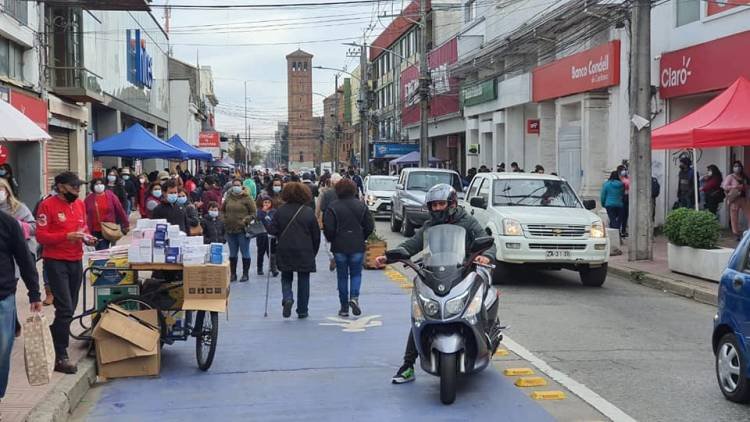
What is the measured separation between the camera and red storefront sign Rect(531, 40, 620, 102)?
77.2 feet

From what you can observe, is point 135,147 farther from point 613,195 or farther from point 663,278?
point 663,278

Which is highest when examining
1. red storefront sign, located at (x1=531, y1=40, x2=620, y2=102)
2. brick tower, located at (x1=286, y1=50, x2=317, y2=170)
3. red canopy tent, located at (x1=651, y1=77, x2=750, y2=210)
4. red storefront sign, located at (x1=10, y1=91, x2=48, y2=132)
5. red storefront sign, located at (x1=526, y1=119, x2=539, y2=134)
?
brick tower, located at (x1=286, y1=50, x2=317, y2=170)

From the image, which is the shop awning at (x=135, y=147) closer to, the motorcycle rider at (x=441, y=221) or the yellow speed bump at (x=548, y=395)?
the motorcycle rider at (x=441, y=221)

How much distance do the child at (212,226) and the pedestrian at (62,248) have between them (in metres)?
5.96

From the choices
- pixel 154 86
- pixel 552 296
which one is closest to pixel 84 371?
pixel 552 296

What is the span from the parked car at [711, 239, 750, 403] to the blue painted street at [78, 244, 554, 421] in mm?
1533

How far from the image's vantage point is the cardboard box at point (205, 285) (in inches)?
299

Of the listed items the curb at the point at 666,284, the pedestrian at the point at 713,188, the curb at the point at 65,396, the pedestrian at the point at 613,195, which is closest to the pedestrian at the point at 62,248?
the curb at the point at 65,396

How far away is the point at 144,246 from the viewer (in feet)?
25.3

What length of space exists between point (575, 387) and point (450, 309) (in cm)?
154

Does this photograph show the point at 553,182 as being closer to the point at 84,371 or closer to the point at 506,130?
the point at 84,371

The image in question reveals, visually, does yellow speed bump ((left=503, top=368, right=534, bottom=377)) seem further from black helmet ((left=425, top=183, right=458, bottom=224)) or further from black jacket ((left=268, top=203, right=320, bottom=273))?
black jacket ((left=268, top=203, right=320, bottom=273))

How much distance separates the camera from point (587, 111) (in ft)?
83.4

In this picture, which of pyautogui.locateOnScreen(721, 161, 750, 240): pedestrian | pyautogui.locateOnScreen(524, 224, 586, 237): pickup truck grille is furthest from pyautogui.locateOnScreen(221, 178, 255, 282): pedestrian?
pyautogui.locateOnScreen(721, 161, 750, 240): pedestrian
